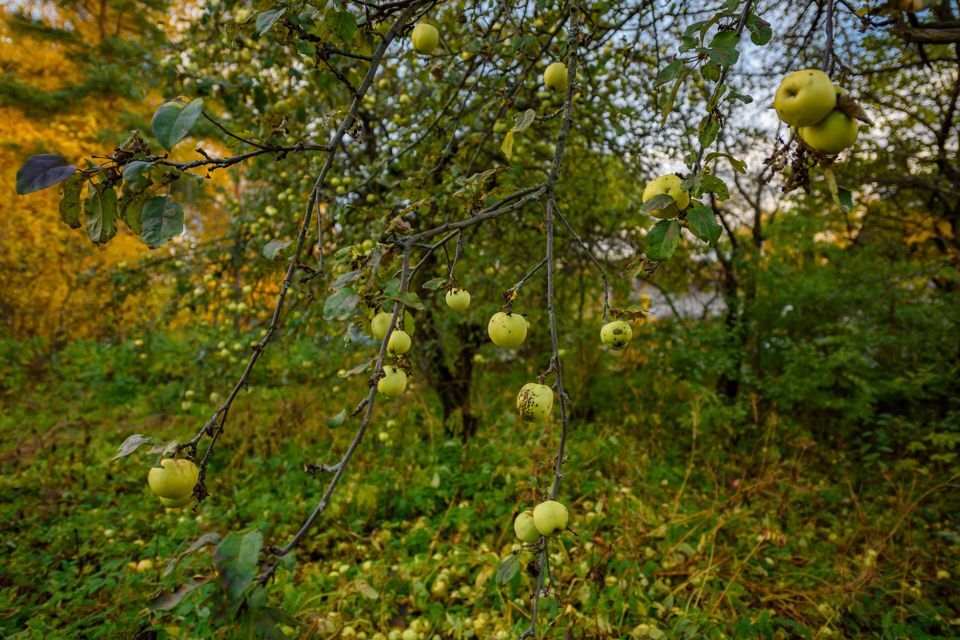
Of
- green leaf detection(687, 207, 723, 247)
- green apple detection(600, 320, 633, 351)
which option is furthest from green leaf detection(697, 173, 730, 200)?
green apple detection(600, 320, 633, 351)

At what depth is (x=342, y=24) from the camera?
1046mm

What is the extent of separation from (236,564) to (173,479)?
26 cm

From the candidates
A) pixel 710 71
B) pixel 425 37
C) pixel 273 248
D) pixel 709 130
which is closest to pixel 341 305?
pixel 273 248

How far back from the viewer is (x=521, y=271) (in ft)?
11.4

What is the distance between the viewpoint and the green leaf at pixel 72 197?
31.1 inches

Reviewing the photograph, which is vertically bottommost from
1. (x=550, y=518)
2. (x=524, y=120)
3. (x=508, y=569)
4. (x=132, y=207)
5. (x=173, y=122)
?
(x=508, y=569)

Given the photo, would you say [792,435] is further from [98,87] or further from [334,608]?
[98,87]

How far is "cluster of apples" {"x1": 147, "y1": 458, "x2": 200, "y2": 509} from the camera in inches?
31.3

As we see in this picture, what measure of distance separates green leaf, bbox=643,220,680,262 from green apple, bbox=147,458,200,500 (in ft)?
2.76

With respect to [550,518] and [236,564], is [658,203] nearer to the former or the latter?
[550,518]

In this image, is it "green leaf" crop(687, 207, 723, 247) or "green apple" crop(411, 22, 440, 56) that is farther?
"green apple" crop(411, 22, 440, 56)

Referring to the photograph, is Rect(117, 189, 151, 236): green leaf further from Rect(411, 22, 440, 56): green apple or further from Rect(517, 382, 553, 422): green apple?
Rect(411, 22, 440, 56): green apple

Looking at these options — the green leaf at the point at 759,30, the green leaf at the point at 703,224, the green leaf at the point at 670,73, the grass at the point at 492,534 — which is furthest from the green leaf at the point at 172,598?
the green leaf at the point at 759,30

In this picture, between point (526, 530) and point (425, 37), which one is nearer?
point (526, 530)
